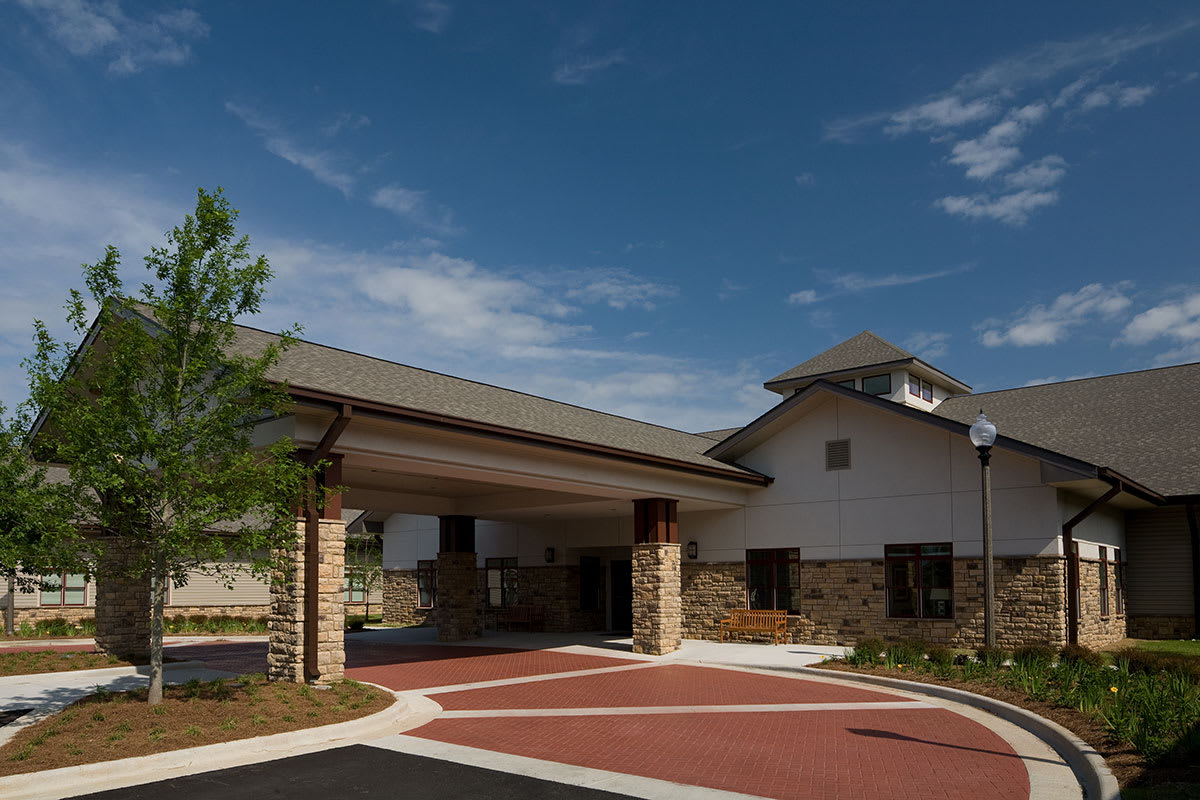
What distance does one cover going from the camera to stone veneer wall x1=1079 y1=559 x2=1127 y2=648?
1945cm

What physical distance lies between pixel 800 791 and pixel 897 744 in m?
2.65

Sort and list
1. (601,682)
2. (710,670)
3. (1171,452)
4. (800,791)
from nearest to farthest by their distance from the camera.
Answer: (800,791) → (601,682) → (710,670) → (1171,452)

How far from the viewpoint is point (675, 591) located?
69.3 feet

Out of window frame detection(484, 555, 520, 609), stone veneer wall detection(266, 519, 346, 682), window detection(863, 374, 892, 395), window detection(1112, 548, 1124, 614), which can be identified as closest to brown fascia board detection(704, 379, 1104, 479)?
window detection(1112, 548, 1124, 614)

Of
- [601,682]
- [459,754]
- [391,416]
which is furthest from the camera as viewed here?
[601,682]

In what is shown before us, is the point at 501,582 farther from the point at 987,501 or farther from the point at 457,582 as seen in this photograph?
the point at 987,501

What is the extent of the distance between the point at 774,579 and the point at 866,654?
6029mm

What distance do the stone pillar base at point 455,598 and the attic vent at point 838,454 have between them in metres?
9.89

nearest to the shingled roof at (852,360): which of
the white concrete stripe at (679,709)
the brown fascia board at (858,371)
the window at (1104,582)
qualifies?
the brown fascia board at (858,371)

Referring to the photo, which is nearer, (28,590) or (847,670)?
(28,590)

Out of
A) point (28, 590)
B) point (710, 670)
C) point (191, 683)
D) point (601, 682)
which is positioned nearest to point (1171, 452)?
point (710, 670)

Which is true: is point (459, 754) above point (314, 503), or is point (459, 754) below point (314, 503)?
below

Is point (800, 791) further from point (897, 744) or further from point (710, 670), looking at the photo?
point (710, 670)

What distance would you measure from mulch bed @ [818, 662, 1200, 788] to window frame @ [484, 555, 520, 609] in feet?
50.3
